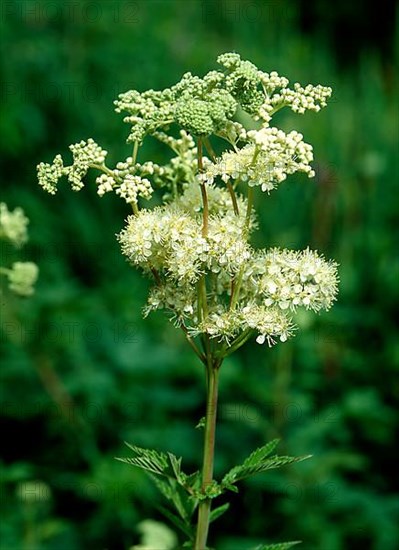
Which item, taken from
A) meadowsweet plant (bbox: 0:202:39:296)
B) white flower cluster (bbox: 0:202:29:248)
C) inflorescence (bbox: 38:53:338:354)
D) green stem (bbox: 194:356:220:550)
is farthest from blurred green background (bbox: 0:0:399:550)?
inflorescence (bbox: 38:53:338:354)

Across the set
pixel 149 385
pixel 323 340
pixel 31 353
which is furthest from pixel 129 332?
pixel 323 340

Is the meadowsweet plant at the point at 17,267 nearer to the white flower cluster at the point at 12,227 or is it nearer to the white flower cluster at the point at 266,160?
the white flower cluster at the point at 12,227

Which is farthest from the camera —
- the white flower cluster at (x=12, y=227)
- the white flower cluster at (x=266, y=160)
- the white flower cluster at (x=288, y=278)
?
the white flower cluster at (x=12, y=227)

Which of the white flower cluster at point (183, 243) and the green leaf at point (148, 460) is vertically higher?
the white flower cluster at point (183, 243)

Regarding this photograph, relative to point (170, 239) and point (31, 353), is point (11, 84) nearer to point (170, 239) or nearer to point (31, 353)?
point (31, 353)

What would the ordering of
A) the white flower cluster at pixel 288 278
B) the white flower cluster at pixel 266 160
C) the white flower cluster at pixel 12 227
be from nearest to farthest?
the white flower cluster at pixel 266 160
the white flower cluster at pixel 288 278
the white flower cluster at pixel 12 227

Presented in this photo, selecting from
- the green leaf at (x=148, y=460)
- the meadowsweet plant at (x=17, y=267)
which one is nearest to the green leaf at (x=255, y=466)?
the green leaf at (x=148, y=460)

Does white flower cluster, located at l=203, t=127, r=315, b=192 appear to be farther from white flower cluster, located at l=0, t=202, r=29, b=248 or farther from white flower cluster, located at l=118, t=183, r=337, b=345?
white flower cluster, located at l=0, t=202, r=29, b=248

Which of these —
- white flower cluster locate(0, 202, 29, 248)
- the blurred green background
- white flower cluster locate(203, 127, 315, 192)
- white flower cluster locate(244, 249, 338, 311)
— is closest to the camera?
white flower cluster locate(203, 127, 315, 192)
